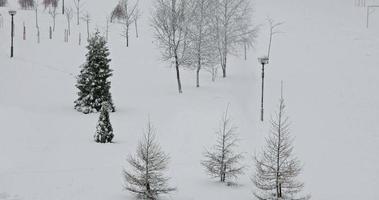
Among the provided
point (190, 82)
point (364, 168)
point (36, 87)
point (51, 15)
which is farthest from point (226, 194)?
point (51, 15)

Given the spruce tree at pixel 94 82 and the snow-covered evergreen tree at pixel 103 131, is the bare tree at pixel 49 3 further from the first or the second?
the snow-covered evergreen tree at pixel 103 131

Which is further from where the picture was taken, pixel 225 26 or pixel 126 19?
pixel 126 19

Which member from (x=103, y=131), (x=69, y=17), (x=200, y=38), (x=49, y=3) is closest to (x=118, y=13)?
(x=69, y=17)

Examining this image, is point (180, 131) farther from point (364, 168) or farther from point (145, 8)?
point (145, 8)

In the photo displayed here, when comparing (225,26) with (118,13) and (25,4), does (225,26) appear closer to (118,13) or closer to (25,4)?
(118,13)

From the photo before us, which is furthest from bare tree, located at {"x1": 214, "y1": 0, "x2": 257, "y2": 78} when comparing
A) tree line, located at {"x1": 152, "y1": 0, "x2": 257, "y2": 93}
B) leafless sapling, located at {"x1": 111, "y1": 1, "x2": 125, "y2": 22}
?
leafless sapling, located at {"x1": 111, "y1": 1, "x2": 125, "y2": 22}

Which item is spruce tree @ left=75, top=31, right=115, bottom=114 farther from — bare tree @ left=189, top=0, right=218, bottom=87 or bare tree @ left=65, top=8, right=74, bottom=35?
bare tree @ left=65, top=8, right=74, bottom=35

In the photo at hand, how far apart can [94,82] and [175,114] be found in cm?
585

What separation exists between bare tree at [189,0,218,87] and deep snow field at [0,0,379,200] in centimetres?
214

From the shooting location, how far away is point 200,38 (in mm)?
A: 47531

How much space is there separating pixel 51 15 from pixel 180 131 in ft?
129

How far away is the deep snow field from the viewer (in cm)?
2402

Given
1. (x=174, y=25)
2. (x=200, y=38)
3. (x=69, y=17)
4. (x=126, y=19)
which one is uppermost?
(x=69, y=17)

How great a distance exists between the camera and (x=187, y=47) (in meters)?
46.8
